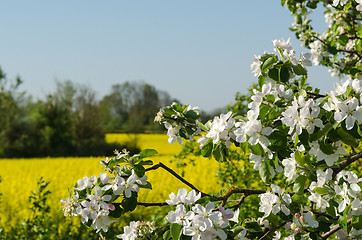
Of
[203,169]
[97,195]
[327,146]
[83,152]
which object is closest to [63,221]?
[203,169]

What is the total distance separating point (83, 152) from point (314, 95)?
18509mm

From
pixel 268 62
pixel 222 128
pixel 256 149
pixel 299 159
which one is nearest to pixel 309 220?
pixel 299 159

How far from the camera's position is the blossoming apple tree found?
4.97 ft

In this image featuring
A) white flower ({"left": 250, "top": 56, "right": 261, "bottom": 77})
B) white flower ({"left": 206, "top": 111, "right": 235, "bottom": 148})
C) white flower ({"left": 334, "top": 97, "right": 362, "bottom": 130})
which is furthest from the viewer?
white flower ({"left": 250, "top": 56, "right": 261, "bottom": 77})

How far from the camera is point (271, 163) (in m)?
1.72

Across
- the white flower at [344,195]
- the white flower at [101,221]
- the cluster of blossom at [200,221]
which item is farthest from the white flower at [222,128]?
the white flower at [101,221]

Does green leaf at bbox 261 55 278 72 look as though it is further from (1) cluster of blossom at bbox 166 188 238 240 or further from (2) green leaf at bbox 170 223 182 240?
(2) green leaf at bbox 170 223 182 240

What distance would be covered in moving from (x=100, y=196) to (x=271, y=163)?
807 mm

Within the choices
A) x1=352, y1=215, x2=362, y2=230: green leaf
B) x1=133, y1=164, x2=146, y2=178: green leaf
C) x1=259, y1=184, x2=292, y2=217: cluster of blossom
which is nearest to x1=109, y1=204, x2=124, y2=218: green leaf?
x1=133, y1=164, x2=146, y2=178: green leaf

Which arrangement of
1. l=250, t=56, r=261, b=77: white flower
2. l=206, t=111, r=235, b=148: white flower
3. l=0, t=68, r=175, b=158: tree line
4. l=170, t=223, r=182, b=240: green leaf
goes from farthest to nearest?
l=0, t=68, r=175, b=158: tree line < l=250, t=56, r=261, b=77: white flower < l=206, t=111, r=235, b=148: white flower < l=170, t=223, r=182, b=240: green leaf

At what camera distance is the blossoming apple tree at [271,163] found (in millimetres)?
1516

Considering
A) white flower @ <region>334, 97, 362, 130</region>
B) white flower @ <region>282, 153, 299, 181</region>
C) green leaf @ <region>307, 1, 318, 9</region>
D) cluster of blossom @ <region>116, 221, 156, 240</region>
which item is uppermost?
green leaf @ <region>307, 1, 318, 9</region>

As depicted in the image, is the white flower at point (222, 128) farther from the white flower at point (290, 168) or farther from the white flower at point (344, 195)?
the white flower at point (344, 195)

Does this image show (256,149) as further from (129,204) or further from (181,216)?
(129,204)
